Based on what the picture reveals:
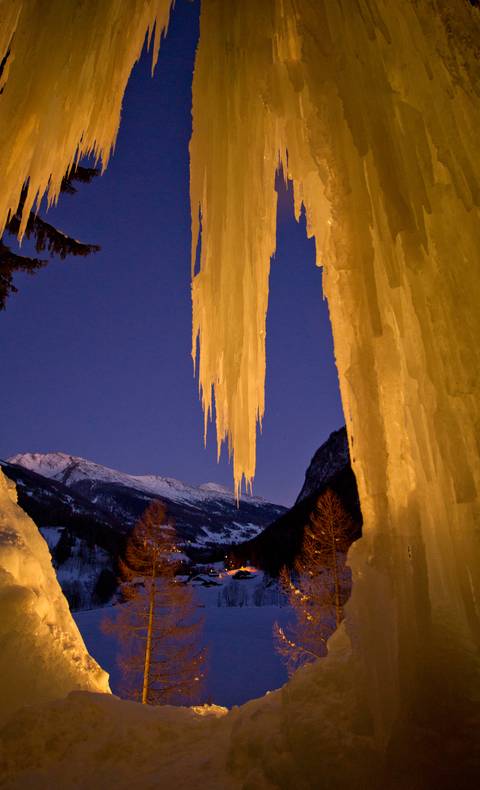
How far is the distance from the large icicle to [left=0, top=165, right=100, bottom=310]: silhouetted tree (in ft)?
12.8

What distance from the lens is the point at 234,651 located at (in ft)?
69.1

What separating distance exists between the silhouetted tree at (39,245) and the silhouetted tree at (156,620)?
7.33 meters

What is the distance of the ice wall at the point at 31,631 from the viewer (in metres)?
2.70

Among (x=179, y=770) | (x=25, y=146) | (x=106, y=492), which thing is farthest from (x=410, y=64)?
(x=106, y=492)

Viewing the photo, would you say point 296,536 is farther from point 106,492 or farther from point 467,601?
point 106,492

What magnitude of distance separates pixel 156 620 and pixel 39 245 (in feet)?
33.0

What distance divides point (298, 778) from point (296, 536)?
42865mm

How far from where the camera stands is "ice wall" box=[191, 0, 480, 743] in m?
1.50

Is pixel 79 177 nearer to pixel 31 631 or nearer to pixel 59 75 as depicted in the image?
pixel 59 75

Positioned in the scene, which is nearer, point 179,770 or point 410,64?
point 179,770

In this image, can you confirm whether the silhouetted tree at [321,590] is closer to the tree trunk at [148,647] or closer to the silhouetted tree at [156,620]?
the silhouetted tree at [156,620]

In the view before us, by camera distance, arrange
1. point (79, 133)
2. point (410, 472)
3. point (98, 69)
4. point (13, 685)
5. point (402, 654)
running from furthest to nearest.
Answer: point (79, 133) < point (98, 69) < point (13, 685) < point (410, 472) < point (402, 654)

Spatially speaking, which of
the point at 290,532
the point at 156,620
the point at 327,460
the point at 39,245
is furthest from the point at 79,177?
the point at 327,460

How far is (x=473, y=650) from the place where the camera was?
1.40 metres
